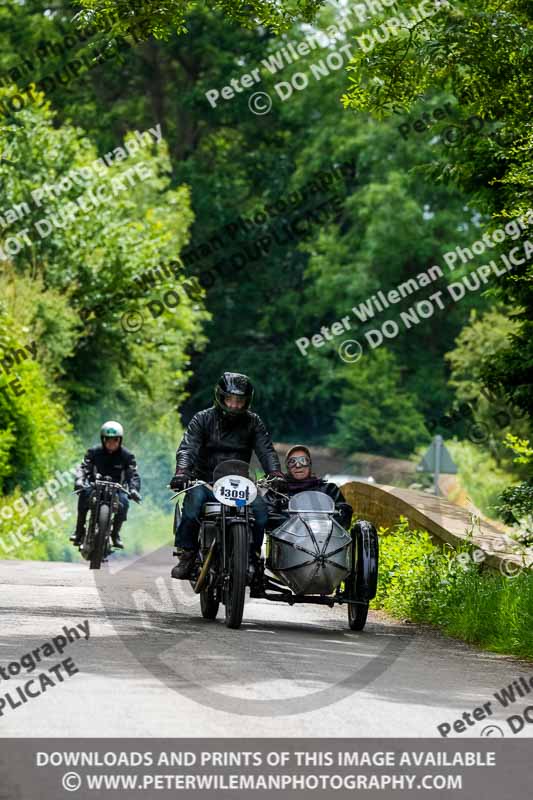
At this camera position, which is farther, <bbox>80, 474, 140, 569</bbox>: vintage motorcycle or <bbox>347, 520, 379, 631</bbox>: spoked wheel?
<bbox>80, 474, 140, 569</bbox>: vintage motorcycle

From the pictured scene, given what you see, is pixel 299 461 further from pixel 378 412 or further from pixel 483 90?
pixel 378 412

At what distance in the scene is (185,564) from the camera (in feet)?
45.0

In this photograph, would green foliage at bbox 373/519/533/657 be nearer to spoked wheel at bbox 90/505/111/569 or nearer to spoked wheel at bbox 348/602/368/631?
spoked wheel at bbox 348/602/368/631

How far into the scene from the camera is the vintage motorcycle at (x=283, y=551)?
12969 millimetres

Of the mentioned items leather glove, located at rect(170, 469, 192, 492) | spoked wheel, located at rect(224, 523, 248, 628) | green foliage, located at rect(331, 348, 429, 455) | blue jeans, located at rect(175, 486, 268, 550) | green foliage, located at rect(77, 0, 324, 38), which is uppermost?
green foliage, located at rect(77, 0, 324, 38)

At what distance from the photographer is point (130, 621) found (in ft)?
44.1

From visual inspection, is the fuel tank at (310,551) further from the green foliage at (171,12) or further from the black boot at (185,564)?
the green foliage at (171,12)

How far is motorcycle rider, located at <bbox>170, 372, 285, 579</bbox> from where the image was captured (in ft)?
44.5

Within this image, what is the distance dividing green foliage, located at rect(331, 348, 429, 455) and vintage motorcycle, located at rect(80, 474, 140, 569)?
1626 inches

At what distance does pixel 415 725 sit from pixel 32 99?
3095 cm

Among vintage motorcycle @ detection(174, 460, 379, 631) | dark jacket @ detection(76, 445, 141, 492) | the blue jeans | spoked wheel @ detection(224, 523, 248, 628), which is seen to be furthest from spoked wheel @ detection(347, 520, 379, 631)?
dark jacket @ detection(76, 445, 141, 492)

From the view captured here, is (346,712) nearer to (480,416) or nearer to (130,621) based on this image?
(130,621)

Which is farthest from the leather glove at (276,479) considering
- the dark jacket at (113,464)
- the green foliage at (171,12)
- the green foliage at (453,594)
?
the dark jacket at (113,464)
